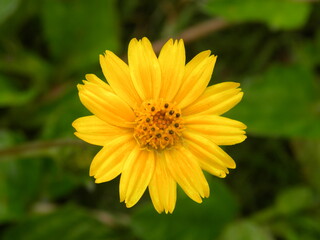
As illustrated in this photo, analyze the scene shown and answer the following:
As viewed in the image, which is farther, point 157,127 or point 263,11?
point 263,11

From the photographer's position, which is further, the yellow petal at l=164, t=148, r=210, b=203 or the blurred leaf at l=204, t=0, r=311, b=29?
the blurred leaf at l=204, t=0, r=311, b=29

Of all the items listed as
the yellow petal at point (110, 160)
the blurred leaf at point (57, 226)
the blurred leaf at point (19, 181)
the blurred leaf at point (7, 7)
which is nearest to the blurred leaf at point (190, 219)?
the blurred leaf at point (57, 226)

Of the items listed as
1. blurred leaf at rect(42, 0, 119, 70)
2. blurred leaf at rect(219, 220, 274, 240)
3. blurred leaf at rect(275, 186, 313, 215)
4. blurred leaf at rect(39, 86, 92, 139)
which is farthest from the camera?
blurred leaf at rect(42, 0, 119, 70)

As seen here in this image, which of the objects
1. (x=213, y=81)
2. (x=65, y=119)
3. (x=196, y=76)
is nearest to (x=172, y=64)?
(x=196, y=76)

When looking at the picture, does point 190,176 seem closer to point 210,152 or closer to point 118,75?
point 210,152

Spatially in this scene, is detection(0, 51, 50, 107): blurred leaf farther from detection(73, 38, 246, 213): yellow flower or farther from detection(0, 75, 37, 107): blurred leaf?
detection(73, 38, 246, 213): yellow flower

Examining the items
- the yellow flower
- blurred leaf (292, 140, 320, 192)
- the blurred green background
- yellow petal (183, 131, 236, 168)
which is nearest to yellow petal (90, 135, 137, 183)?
the yellow flower

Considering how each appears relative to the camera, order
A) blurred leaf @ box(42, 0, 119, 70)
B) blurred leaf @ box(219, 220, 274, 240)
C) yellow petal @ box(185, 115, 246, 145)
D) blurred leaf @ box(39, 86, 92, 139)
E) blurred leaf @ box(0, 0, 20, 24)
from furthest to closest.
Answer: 1. blurred leaf @ box(42, 0, 119, 70)
2. blurred leaf @ box(219, 220, 274, 240)
3. blurred leaf @ box(39, 86, 92, 139)
4. blurred leaf @ box(0, 0, 20, 24)
5. yellow petal @ box(185, 115, 246, 145)

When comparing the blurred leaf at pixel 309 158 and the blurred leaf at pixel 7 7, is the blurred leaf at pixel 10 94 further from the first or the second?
the blurred leaf at pixel 309 158

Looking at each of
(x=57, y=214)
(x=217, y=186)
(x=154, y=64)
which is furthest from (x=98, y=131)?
(x=217, y=186)
